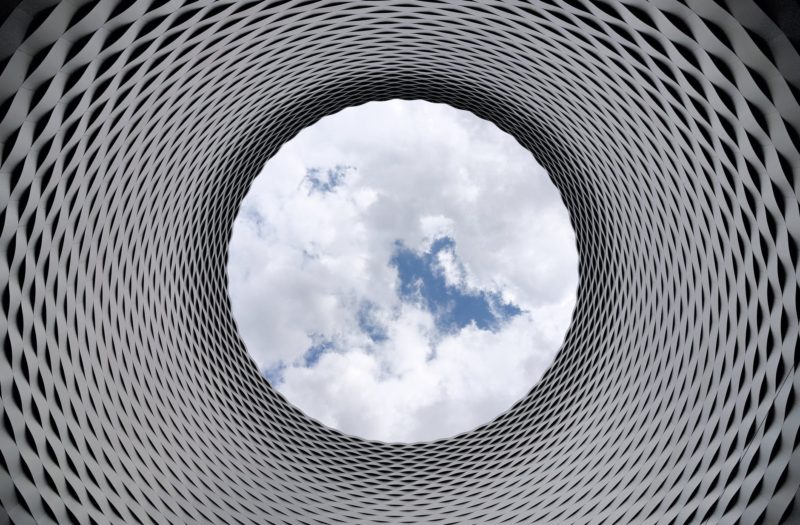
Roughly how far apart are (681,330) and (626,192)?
7.40 meters

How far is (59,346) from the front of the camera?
20.7 meters

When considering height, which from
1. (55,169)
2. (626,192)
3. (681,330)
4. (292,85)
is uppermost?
(292,85)

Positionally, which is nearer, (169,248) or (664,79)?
(664,79)

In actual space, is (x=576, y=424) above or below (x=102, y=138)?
below

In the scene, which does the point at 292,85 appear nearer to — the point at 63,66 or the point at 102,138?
the point at 102,138

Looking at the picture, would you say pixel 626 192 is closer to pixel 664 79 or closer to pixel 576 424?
pixel 664 79

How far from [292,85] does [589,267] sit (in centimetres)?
A: 2184

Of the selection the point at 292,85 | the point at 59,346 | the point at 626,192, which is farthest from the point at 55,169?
the point at 626,192

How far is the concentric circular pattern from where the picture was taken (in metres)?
17.0

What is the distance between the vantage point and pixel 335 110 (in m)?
39.1

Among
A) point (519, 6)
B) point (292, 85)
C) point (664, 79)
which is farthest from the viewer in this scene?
point (292, 85)

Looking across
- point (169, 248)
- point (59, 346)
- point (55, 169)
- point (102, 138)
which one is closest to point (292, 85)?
point (169, 248)

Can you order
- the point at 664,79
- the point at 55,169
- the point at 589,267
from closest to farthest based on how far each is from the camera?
the point at 55,169 → the point at 664,79 → the point at 589,267

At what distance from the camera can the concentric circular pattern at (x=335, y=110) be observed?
16953 millimetres
